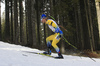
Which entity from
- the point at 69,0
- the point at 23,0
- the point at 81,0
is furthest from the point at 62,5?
the point at 23,0

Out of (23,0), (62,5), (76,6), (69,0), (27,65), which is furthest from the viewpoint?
(23,0)

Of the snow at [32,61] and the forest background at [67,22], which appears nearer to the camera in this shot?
the snow at [32,61]

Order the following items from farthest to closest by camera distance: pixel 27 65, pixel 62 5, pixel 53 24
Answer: pixel 62 5 → pixel 53 24 → pixel 27 65

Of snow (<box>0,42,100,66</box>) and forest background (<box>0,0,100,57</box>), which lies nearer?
snow (<box>0,42,100,66</box>)

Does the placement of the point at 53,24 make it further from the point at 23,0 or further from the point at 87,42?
the point at 23,0

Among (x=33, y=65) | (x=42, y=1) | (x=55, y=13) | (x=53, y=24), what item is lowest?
(x=33, y=65)

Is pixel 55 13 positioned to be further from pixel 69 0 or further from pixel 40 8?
pixel 40 8

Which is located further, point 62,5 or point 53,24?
point 62,5

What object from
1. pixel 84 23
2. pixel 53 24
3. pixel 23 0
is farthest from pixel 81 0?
pixel 53 24

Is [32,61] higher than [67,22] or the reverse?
the reverse

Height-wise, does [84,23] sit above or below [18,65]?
above

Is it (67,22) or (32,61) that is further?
(67,22)

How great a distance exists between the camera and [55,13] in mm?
14164

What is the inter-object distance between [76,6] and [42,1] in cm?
725
